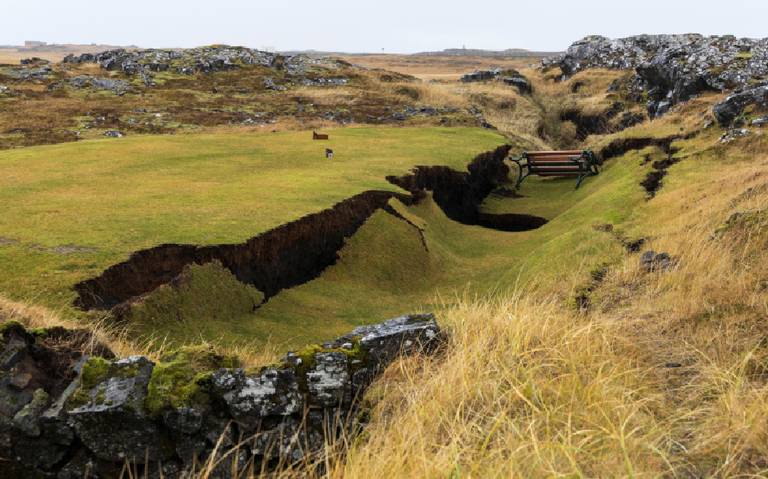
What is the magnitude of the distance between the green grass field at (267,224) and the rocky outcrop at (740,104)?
3134mm

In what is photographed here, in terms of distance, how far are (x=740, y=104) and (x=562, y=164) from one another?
6.40 m

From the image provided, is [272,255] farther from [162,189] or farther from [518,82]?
[518,82]

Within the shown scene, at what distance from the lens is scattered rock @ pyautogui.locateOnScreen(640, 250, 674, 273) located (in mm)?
8878

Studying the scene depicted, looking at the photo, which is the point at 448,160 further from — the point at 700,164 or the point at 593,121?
the point at 593,121

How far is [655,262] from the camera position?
9133mm

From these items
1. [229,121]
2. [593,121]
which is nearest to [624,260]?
[229,121]

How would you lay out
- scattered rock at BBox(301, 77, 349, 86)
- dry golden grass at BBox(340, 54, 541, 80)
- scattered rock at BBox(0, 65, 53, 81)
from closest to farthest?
scattered rock at BBox(0, 65, 53, 81)
scattered rock at BBox(301, 77, 349, 86)
dry golden grass at BBox(340, 54, 541, 80)

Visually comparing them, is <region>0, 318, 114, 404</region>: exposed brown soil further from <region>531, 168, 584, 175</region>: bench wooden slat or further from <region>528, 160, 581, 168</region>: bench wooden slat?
<region>531, 168, 584, 175</region>: bench wooden slat

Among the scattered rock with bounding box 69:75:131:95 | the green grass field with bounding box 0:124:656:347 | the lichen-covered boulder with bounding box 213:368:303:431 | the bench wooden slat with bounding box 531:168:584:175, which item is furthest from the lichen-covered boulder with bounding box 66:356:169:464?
the scattered rock with bounding box 69:75:131:95

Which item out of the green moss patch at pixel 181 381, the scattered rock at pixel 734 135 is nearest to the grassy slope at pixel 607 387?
the green moss patch at pixel 181 381

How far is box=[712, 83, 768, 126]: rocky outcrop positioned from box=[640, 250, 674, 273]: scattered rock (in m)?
12.4

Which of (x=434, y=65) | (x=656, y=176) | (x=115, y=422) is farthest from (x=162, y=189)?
(x=434, y=65)

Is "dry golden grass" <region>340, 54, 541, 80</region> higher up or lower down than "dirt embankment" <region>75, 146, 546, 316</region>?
higher up

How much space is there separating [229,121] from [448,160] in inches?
749
